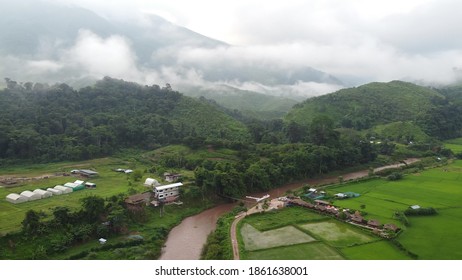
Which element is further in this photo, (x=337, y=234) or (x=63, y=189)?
(x=63, y=189)

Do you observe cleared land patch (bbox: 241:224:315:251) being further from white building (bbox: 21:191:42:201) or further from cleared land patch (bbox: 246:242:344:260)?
white building (bbox: 21:191:42:201)

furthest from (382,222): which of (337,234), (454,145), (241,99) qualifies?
(241,99)

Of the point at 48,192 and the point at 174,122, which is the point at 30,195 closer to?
the point at 48,192

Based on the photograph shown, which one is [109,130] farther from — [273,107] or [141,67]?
[141,67]

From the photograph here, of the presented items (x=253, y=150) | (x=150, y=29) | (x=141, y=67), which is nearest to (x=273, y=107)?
(x=141, y=67)

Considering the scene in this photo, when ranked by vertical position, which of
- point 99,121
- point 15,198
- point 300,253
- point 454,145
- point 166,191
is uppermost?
point 99,121
